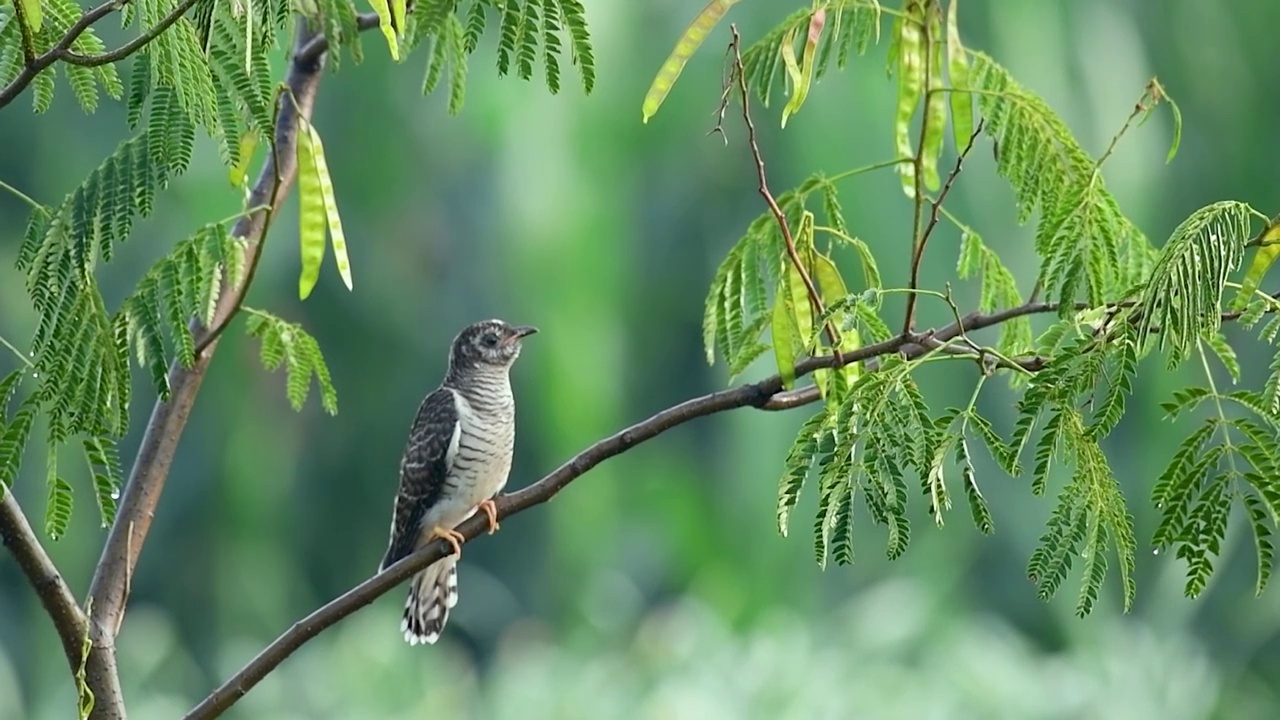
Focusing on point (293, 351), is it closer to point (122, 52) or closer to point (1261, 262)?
point (122, 52)

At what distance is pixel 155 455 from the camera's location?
1.96 m

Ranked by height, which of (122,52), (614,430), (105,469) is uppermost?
(122,52)

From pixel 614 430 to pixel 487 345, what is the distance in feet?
12.4

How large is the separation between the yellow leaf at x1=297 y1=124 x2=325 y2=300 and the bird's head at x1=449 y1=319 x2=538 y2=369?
192 cm

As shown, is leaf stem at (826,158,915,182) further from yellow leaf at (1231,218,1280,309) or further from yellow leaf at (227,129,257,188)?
yellow leaf at (227,129,257,188)

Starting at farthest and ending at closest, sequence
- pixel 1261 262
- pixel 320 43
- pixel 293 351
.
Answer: pixel 320 43, pixel 293 351, pixel 1261 262

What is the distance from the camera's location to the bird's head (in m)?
3.63

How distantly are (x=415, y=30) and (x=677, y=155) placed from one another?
7126 mm

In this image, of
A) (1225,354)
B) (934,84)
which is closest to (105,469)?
(934,84)

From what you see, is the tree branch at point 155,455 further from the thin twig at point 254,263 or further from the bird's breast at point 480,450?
the bird's breast at point 480,450

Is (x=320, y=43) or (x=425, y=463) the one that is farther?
(x=425, y=463)

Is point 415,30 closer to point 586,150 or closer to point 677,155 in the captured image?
point 586,150

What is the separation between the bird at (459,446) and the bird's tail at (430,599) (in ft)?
0.06

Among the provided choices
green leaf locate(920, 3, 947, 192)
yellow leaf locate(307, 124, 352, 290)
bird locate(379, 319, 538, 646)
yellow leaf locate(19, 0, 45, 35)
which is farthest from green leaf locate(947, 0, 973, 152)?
bird locate(379, 319, 538, 646)
